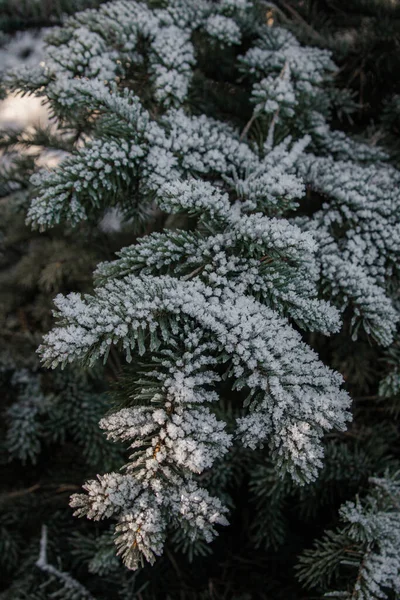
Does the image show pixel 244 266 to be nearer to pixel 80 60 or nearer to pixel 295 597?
pixel 80 60

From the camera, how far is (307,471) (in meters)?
0.52

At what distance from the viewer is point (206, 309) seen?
553mm

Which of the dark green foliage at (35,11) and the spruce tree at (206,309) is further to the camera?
the dark green foliage at (35,11)

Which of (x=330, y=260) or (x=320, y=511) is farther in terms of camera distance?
(x=320, y=511)

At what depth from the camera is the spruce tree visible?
1.73 feet

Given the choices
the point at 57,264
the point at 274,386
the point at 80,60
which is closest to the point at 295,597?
the point at 274,386

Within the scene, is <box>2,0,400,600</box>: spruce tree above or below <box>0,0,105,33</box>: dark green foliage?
below

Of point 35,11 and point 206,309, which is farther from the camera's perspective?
point 35,11

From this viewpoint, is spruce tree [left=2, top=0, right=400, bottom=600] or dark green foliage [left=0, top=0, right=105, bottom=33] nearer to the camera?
spruce tree [left=2, top=0, right=400, bottom=600]

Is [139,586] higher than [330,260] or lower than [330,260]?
lower

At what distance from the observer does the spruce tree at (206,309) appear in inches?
20.7

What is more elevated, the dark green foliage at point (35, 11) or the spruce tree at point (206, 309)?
the dark green foliage at point (35, 11)

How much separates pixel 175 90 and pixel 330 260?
439 mm

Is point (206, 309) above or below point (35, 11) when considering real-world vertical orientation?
below
